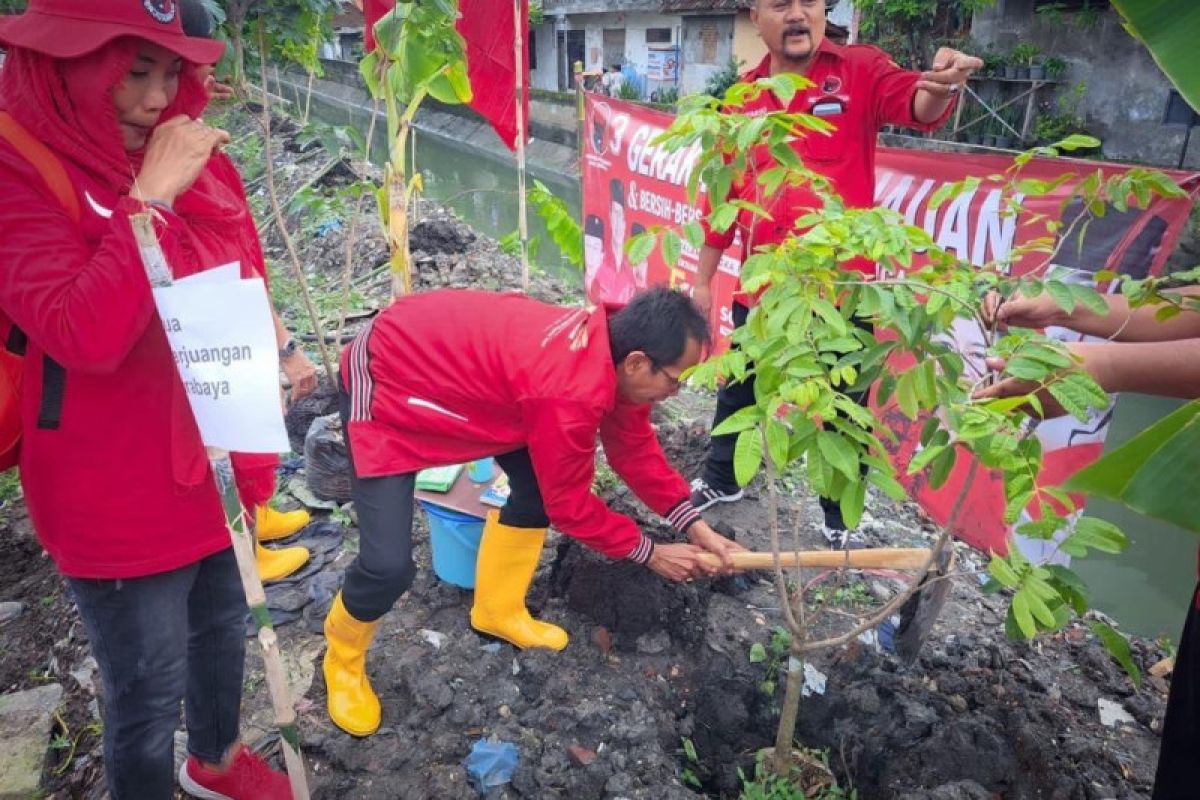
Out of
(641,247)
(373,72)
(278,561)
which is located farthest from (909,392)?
(373,72)

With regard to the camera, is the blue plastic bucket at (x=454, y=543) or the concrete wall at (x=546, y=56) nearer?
the blue plastic bucket at (x=454, y=543)

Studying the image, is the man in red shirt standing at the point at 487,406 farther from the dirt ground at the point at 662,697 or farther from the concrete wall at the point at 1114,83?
the concrete wall at the point at 1114,83

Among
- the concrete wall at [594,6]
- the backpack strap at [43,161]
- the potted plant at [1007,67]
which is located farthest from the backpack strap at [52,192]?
the concrete wall at [594,6]

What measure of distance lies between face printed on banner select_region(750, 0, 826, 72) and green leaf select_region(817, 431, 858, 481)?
187cm

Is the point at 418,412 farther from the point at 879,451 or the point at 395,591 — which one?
the point at 879,451

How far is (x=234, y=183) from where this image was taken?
1820 millimetres

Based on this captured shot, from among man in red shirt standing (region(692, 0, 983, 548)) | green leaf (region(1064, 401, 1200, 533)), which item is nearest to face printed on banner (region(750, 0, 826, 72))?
man in red shirt standing (region(692, 0, 983, 548))

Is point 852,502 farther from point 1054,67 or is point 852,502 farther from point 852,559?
point 1054,67

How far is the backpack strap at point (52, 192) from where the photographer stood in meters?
1.26

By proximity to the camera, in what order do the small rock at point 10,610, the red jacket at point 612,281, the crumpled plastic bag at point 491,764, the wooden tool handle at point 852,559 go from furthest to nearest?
the red jacket at point 612,281, the small rock at point 10,610, the wooden tool handle at point 852,559, the crumpled plastic bag at point 491,764

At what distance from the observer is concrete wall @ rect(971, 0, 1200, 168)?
9766mm

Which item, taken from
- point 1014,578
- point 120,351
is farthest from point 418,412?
point 1014,578

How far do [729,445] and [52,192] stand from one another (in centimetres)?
256

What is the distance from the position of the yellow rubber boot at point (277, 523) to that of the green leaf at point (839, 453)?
257cm
